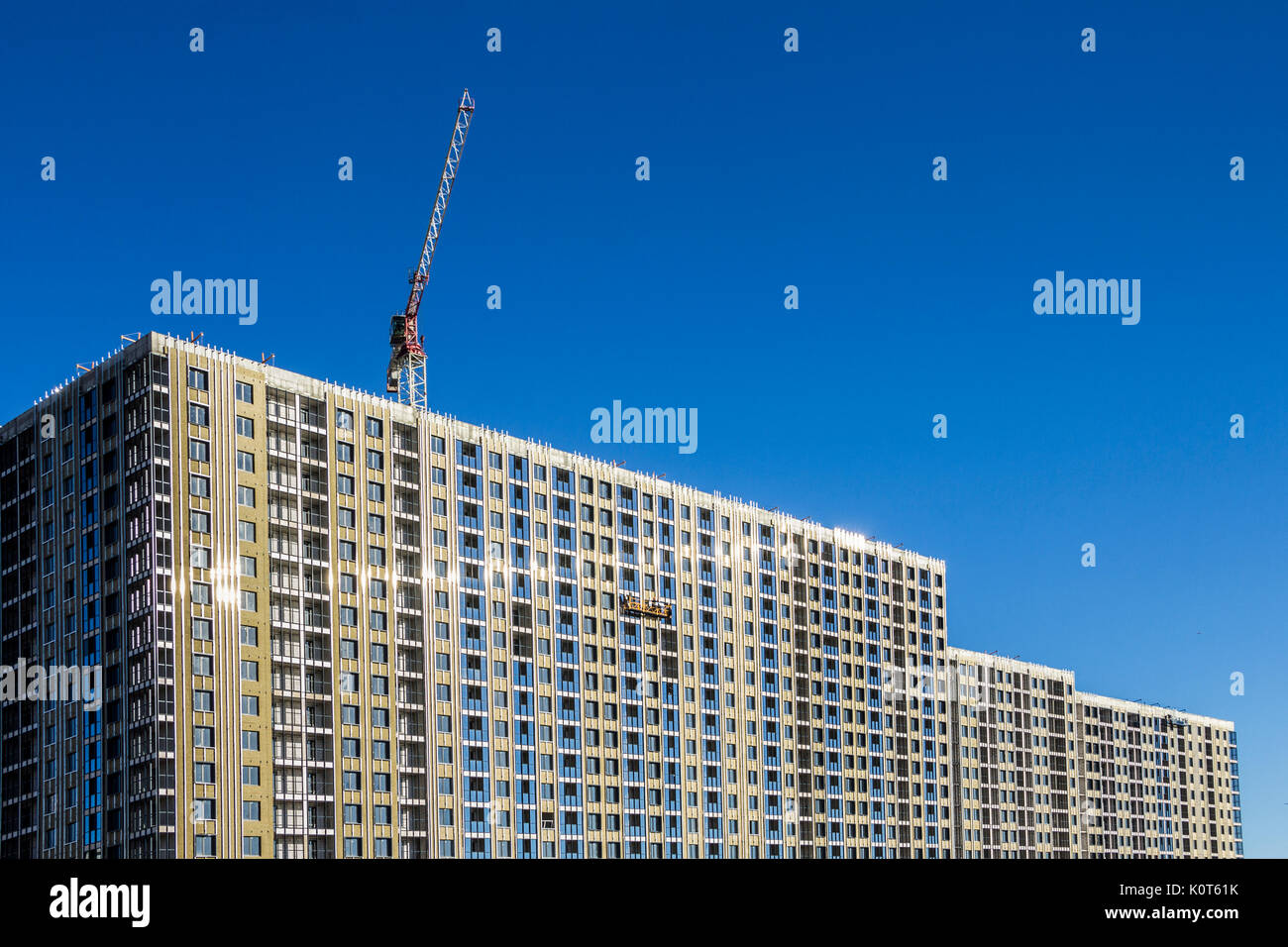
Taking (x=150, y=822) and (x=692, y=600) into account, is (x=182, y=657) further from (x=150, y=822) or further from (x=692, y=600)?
(x=692, y=600)

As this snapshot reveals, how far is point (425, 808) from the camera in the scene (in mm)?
158875

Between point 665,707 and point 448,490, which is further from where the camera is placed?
point 665,707

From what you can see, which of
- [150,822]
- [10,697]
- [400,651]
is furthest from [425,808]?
[10,697]

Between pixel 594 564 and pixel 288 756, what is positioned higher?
pixel 594 564

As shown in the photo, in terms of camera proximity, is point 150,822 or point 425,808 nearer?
point 150,822

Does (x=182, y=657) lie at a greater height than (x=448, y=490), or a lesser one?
lesser

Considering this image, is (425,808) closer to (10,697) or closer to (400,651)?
(400,651)

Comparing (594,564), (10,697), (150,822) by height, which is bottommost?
(150,822)
